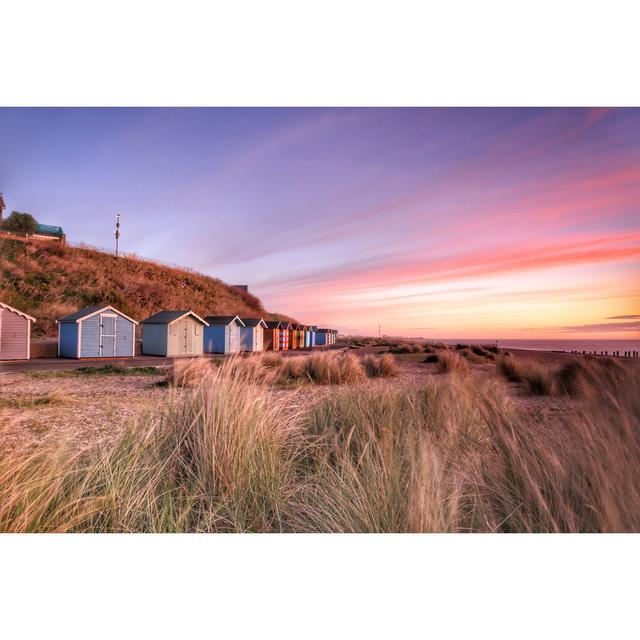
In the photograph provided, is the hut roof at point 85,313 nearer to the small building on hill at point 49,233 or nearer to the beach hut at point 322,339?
the small building on hill at point 49,233

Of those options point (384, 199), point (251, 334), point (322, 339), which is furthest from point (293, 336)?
point (384, 199)

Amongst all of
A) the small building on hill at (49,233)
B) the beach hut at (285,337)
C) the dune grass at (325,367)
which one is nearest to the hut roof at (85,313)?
the small building on hill at (49,233)

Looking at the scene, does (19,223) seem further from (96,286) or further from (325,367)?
(325,367)

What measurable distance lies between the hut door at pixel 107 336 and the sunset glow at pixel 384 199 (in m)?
1.03

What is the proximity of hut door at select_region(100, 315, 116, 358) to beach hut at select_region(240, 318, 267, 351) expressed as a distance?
150 centimetres

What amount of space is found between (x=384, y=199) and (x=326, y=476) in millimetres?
Result: 2527

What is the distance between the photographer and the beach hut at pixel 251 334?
444 cm

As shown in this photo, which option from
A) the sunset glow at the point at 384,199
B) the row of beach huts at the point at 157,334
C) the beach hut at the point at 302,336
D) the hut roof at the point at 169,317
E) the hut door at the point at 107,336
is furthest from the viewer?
the beach hut at the point at 302,336

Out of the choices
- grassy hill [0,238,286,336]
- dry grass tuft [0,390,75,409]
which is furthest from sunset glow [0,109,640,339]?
dry grass tuft [0,390,75,409]

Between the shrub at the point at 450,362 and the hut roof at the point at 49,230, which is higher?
the hut roof at the point at 49,230

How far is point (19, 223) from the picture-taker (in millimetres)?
2926

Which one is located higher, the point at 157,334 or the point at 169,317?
the point at 169,317

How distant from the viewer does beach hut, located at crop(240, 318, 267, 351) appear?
14.6 feet
